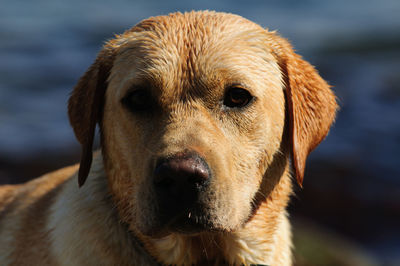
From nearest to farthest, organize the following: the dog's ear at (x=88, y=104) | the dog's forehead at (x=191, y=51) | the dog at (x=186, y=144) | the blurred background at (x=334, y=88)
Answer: the dog at (x=186, y=144) < the dog's forehead at (x=191, y=51) < the dog's ear at (x=88, y=104) < the blurred background at (x=334, y=88)

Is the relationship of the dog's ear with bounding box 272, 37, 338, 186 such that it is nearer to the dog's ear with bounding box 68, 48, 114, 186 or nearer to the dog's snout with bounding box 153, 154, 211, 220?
the dog's snout with bounding box 153, 154, 211, 220

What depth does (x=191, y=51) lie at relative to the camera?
378 cm

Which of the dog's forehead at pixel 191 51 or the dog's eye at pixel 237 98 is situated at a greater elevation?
the dog's forehead at pixel 191 51

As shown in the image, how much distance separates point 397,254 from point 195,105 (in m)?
5.17

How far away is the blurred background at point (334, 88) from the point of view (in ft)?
27.3

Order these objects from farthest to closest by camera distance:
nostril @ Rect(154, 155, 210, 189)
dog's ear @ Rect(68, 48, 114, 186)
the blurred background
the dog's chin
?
the blurred background
dog's ear @ Rect(68, 48, 114, 186)
the dog's chin
nostril @ Rect(154, 155, 210, 189)

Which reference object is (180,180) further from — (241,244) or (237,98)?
(241,244)

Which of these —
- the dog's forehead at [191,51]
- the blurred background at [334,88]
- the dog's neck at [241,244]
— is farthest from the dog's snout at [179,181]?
the blurred background at [334,88]

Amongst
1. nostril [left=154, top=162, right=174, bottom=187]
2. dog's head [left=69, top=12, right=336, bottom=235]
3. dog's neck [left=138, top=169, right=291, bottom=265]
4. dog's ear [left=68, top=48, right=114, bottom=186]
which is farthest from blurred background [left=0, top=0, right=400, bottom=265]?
nostril [left=154, top=162, right=174, bottom=187]

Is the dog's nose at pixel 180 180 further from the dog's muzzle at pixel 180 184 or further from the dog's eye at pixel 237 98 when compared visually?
the dog's eye at pixel 237 98

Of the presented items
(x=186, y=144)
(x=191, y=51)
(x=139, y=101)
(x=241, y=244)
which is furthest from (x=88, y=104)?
(x=241, y=244)

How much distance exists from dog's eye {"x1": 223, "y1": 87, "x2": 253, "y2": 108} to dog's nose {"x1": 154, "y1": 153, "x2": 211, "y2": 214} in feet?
2.02

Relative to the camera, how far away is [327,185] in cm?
921

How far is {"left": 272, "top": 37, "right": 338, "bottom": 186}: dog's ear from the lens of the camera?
403cm
